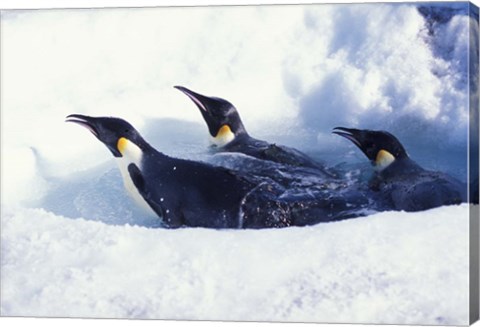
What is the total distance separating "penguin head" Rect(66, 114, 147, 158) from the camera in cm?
909

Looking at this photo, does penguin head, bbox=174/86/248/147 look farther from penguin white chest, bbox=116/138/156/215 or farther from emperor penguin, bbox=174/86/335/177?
penguin white chest, bbox=116/138/156/215

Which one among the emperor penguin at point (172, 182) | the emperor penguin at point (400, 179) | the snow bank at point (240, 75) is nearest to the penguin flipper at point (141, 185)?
the emperor penguin at point (172, 182)

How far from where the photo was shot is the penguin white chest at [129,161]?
9.04m

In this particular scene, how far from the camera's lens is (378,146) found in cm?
877

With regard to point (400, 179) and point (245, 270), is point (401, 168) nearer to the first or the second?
point (400, 179)

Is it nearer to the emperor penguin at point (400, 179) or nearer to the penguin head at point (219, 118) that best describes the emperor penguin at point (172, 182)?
the penguin head at point (219, 118)

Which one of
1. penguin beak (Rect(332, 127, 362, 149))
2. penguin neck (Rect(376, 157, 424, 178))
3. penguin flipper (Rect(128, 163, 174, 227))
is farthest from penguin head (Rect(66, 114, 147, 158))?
penguin neck (Rect(376, 157, 424, 178))

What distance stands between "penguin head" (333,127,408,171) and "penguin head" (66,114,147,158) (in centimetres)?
134

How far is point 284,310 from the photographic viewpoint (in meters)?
8.77

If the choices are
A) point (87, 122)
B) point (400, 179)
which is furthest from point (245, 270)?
point (87, 122)

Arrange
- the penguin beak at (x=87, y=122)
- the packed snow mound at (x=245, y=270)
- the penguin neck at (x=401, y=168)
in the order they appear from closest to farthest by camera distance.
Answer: the packed snow mound at (x=245, y=270), the penguin neck at (x=401, y=168), the penguin beak at (x=87, y=122)

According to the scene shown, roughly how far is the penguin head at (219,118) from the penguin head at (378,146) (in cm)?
71

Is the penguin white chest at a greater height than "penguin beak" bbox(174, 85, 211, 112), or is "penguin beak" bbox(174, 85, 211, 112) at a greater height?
"penguin beak" bbox(174, 85, 211, 112)

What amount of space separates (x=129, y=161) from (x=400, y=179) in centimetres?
169
